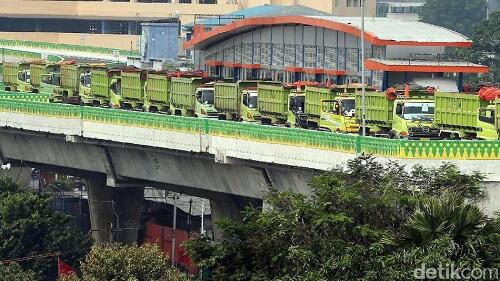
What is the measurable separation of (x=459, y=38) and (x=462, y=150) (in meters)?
39.9

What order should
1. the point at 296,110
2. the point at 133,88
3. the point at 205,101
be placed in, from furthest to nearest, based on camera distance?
1. the point at 133,88
2. the point at 205,101
3. the point at 296,110

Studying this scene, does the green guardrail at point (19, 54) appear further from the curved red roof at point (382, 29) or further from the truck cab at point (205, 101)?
the truck cab at point (205, 101)

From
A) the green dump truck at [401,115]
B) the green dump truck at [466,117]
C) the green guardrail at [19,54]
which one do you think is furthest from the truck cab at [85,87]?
the green guardrail at [19,54]

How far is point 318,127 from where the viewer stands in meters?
69.2

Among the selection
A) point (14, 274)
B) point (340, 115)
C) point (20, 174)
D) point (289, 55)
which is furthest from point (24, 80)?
point (340, 115)

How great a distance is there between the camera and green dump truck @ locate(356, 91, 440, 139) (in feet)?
205

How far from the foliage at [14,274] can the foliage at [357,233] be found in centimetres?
2777

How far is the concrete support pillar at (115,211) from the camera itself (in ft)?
300

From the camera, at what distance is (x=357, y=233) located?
40.8 m

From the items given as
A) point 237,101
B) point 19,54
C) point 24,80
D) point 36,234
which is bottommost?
point 36,234

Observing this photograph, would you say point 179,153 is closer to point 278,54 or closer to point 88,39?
point 278,54

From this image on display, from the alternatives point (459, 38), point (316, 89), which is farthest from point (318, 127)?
point (459, 38)

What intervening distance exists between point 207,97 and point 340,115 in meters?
13.5

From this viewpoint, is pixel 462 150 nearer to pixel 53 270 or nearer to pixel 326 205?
pixel 326 205
